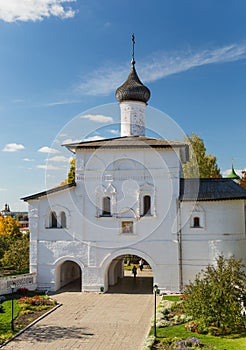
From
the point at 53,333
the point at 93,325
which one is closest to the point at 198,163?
the point at 93,325

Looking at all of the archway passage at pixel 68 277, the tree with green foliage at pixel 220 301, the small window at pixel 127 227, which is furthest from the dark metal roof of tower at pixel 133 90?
the tree with green foliage at pixel 220 301

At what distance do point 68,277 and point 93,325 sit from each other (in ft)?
25.2

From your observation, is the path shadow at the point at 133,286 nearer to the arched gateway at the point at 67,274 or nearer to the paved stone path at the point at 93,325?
the paved stone path at the point at 93,325

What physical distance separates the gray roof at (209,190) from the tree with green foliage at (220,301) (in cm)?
507

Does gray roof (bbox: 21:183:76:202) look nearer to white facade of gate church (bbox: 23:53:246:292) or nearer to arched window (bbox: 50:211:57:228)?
white facade of gate church (bbox: 23:53:246:292)

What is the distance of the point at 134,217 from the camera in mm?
17031

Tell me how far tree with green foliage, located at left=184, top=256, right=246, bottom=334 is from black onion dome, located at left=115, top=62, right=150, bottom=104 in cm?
1017

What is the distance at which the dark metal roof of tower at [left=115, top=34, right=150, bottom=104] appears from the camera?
19031 mm

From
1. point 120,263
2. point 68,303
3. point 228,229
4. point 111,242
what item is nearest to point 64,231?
point 111,242

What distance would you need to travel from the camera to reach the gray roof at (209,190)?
16469 millimetres

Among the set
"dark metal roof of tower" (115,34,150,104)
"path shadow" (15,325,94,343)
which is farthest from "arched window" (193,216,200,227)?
"path shadow" (15,325,94,343)

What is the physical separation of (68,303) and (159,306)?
11.9 feet

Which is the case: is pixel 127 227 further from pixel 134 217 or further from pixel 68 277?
pixel 68 277

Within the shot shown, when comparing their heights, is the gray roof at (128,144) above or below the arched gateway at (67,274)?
above
